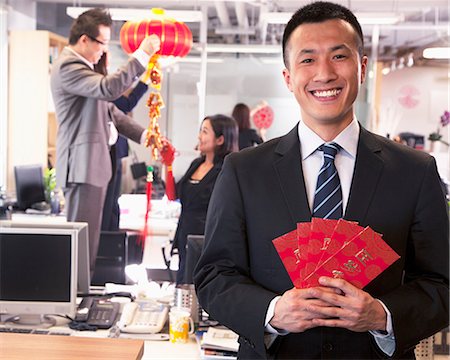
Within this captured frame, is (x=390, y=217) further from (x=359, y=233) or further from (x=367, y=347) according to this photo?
(x=367, y=347)

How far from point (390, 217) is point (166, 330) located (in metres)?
1.75

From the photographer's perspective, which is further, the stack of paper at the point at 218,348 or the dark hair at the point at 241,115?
the dark hair at the point at 241,115

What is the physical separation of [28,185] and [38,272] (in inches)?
155

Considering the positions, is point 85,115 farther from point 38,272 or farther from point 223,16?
point 223,16

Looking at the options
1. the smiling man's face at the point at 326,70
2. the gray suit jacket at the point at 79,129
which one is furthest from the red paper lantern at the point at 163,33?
the smiling man's face at the point at 326,70

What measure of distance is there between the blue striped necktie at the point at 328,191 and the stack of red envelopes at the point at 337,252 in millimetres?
141

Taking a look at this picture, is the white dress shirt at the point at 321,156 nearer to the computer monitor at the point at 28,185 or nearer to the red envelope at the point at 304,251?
the red envelope at the point at 304,251

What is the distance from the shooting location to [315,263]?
1466 mm

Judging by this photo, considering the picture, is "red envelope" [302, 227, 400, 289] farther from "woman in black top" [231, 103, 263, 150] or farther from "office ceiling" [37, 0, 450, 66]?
"woman in black top" [231, 103, 263, 150]

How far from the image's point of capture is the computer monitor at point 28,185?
21.9ft

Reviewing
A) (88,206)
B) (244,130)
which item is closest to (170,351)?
(88,206)

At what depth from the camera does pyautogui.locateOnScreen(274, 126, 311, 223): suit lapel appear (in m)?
1.59

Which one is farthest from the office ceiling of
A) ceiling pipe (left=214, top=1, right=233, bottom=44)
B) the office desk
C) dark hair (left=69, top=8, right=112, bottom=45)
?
the office desk

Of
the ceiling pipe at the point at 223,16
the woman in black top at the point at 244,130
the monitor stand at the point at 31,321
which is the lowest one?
the monitor stand at the point at 31,321
